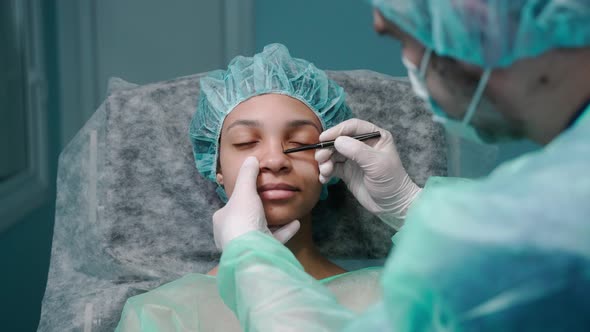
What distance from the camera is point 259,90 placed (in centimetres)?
157

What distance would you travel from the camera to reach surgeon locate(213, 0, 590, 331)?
63 centimetres

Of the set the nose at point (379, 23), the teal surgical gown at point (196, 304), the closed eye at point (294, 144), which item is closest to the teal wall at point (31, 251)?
the teal surgical gown at point (196, 304)

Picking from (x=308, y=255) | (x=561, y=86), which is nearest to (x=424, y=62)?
(x=561, y=86)

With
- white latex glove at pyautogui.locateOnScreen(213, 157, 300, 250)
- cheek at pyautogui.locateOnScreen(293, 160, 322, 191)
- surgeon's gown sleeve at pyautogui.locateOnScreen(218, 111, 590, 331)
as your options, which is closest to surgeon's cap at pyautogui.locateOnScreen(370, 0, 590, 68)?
surgeon's gown sleeve at pyautogui.locateOnScreen(218, 111, 590, 331)

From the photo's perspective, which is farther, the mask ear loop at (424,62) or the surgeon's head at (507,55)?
the mask ear loop at (424,62)

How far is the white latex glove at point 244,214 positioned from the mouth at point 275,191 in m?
0.05

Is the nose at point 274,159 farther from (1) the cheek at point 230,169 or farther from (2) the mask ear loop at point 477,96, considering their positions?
(2) the mask ear loop at point 477,96

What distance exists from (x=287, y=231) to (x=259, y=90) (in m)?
0.36

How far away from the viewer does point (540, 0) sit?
710 mm

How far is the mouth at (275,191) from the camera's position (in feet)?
4.81

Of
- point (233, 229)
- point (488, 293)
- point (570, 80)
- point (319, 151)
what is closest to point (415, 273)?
point (488, 293)

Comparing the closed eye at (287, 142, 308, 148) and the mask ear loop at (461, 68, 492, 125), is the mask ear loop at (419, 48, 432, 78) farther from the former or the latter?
the closed eye at (287, 142, 308, 148)

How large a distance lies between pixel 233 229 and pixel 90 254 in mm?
634

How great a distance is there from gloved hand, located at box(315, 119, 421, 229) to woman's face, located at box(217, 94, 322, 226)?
52 mm
